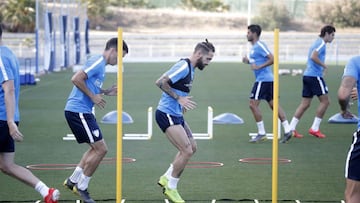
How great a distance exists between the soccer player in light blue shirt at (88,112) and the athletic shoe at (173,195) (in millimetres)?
884

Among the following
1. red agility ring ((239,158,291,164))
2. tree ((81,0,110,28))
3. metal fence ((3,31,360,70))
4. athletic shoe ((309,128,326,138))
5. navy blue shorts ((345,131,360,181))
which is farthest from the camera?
tree ((81,0,110,28))

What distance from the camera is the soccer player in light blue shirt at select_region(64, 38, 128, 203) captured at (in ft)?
Answer: 36.6

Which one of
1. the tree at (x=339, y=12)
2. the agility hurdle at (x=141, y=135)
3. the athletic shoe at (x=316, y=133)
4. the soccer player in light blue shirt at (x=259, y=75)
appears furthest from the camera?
the tree at (x=339, y=12)

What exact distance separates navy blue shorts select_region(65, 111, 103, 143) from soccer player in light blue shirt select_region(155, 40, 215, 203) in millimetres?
848

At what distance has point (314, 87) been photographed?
17.9m

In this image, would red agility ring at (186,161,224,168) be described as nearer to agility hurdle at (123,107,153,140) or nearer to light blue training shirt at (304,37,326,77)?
agility hurdle at (123,107,153,140)

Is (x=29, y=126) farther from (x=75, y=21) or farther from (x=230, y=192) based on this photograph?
(x=75, y=21)

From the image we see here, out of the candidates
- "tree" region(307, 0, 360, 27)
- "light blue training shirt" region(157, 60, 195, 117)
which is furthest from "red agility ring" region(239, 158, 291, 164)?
"tree" region(307, 0, 360, 27)

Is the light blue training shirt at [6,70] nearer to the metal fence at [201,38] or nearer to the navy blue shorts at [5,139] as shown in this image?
the navy blue shorts at [5,139]

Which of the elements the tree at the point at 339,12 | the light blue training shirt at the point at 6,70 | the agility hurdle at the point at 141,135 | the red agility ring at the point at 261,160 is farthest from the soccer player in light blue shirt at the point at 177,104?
the tree at the point at 339,12

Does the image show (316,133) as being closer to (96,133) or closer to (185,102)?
(185,102)

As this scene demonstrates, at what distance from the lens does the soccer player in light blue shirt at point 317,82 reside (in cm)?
1781

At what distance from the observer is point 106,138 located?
1789 centimetres

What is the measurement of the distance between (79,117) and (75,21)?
4258 centimetres
